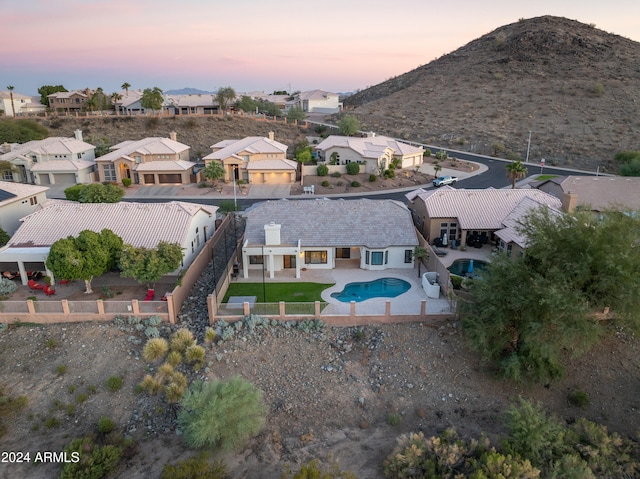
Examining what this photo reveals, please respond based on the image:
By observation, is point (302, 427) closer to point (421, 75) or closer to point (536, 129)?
point (536, 129)

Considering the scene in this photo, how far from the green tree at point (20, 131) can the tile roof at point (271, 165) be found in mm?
42258

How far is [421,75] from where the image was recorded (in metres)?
131

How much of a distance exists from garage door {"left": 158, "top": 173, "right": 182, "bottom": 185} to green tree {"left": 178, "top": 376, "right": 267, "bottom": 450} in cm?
4663

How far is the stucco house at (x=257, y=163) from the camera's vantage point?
2451 inches

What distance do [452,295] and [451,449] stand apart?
9868 mm

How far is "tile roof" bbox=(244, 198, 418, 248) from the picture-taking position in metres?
33.2

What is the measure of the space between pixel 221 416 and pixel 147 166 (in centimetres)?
4942

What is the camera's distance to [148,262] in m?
28.8

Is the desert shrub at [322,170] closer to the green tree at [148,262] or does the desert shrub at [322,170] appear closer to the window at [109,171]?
the window at [109,171]

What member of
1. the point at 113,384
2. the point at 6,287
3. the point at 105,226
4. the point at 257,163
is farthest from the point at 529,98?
the point at 113,384

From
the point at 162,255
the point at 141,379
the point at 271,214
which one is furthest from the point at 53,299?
the point at 271,214

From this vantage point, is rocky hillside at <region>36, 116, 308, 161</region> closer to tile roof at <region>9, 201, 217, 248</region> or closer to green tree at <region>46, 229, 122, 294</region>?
tile roof at <region>9, 201, 217, 248</region>

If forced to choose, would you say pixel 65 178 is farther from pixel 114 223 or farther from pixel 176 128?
pixel 114 223

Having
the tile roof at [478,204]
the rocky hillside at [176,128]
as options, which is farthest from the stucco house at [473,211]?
the rocky hillside at [176,128]
